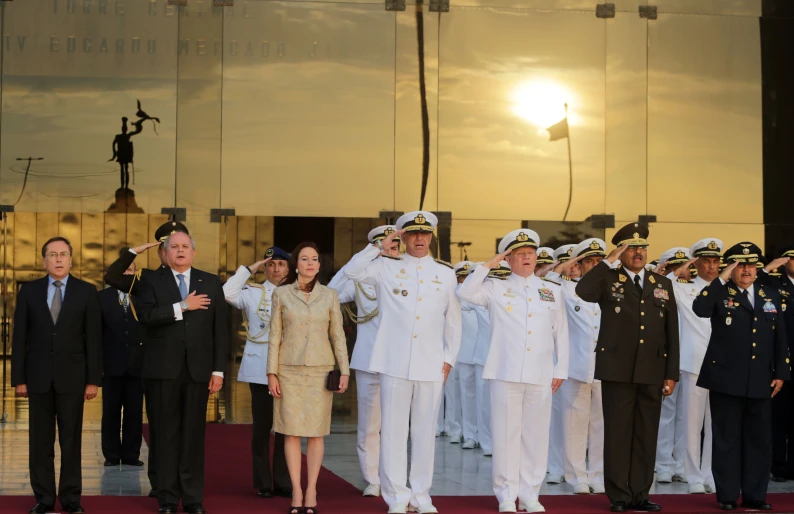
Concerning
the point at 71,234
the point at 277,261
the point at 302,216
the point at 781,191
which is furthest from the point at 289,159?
A: the point at 781,191

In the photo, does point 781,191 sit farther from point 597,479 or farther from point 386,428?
point 386,428

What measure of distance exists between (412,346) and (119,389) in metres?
3.60

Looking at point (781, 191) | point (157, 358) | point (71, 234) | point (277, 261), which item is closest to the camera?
point (157, 358)

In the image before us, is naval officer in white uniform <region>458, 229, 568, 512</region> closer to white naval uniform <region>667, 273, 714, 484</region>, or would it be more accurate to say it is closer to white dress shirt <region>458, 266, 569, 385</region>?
white dress shirt <region>458, 266, 569, 385</region>

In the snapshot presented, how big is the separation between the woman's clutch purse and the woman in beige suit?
0.11ft

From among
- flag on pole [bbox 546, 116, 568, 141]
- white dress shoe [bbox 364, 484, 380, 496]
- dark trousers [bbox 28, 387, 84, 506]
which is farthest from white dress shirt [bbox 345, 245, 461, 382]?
flag on pole [bbox 546, 116, 568, 141]

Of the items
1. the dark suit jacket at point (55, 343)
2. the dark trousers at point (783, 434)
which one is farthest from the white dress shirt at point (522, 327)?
the dark trousers at point (783, 434)

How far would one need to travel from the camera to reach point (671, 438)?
9719 millimetres

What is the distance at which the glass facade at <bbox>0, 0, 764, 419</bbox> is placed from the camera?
43.3 feet

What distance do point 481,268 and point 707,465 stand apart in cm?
273

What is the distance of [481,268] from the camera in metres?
7.85

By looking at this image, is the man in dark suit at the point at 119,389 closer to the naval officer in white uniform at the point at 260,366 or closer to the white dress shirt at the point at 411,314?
the naval officer in white uniform at the point at 260,366

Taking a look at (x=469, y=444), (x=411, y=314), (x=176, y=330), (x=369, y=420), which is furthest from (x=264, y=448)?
(x=469, y=444)

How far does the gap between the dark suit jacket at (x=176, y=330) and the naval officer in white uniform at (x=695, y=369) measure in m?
3.72
